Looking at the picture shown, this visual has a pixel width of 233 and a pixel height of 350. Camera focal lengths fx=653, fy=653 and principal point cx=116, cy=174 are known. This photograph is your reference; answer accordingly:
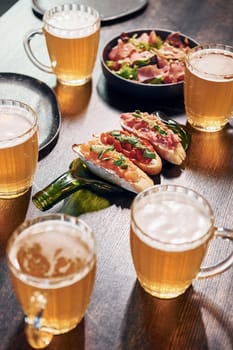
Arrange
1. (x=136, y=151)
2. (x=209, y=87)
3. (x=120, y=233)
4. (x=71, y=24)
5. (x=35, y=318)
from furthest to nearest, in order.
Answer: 1. (x=71, y=24)
2. (x=209, y=87)
3. (x=136, y=151)
4. (x=120, y=233)
5. (x=35, y=318)

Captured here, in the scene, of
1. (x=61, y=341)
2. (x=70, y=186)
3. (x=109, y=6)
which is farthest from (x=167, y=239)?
(x=109, y=6)

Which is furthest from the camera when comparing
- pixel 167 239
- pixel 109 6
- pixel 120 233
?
pixel 109 6

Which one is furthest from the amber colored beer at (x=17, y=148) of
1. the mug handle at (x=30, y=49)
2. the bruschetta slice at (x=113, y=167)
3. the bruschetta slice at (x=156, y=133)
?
the mug handle at (x=30, y=49)

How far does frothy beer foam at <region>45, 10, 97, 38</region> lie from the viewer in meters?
1.67

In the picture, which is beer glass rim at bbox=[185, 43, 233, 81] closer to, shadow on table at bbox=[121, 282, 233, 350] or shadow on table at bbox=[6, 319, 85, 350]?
shadow on table at bbox=[121, 282, 233, 350]

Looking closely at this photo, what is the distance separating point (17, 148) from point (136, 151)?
0.90ft

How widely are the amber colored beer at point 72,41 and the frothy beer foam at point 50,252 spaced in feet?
2.37

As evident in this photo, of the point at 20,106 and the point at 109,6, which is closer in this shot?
the point at 20,106

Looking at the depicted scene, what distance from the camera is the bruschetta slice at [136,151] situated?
142cm

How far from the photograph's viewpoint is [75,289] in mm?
1015

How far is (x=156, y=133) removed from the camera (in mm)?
1489

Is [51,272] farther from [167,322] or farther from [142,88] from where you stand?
[142,88]

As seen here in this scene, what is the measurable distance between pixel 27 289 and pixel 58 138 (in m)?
0.61

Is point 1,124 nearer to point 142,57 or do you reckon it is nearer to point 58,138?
point 58,138
